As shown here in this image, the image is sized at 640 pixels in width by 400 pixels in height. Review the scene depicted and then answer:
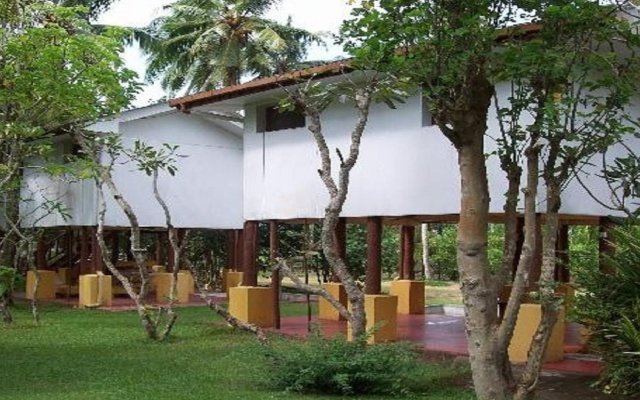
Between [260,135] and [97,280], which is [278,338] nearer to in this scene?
[260,135]

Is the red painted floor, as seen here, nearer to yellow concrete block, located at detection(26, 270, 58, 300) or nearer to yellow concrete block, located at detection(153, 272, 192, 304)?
yellow concrete block, located at detection(153, 272, 192, 304)

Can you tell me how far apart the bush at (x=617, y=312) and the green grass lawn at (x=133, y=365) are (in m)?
1.54

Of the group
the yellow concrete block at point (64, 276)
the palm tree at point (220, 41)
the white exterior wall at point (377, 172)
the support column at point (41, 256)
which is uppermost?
the palm tree at point (220, 41)

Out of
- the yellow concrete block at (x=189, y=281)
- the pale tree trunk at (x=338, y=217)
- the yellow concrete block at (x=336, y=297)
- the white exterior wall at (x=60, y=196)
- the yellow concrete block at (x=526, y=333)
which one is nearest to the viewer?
the pale tree trunk at (x=338, y=217)

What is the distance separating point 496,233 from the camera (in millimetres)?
31672

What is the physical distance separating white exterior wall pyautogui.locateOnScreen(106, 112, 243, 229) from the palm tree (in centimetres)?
635

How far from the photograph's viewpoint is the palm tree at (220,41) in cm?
2916

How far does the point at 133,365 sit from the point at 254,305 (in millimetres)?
4939

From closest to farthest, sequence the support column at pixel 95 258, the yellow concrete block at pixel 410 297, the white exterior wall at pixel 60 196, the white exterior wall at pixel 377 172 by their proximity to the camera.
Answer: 1. the white exterior wall at pixel 377 172
2. the yellow concrete block at pixel 410 297
3. the white exterior wall at pixel 60 196
4. the support column at pixel 95 258

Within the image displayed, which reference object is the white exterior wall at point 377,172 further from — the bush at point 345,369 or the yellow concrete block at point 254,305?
the bush at point 345,369

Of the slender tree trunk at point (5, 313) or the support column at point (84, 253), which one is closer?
the slender tree trunk at point (5, 313)

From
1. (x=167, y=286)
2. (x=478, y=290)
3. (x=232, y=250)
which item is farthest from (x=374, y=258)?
(x=232, y=250)

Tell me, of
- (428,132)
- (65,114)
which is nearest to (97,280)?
(65,114)

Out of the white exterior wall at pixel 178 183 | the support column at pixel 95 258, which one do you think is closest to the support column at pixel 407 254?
the white exterior wall at pixel 178 183
